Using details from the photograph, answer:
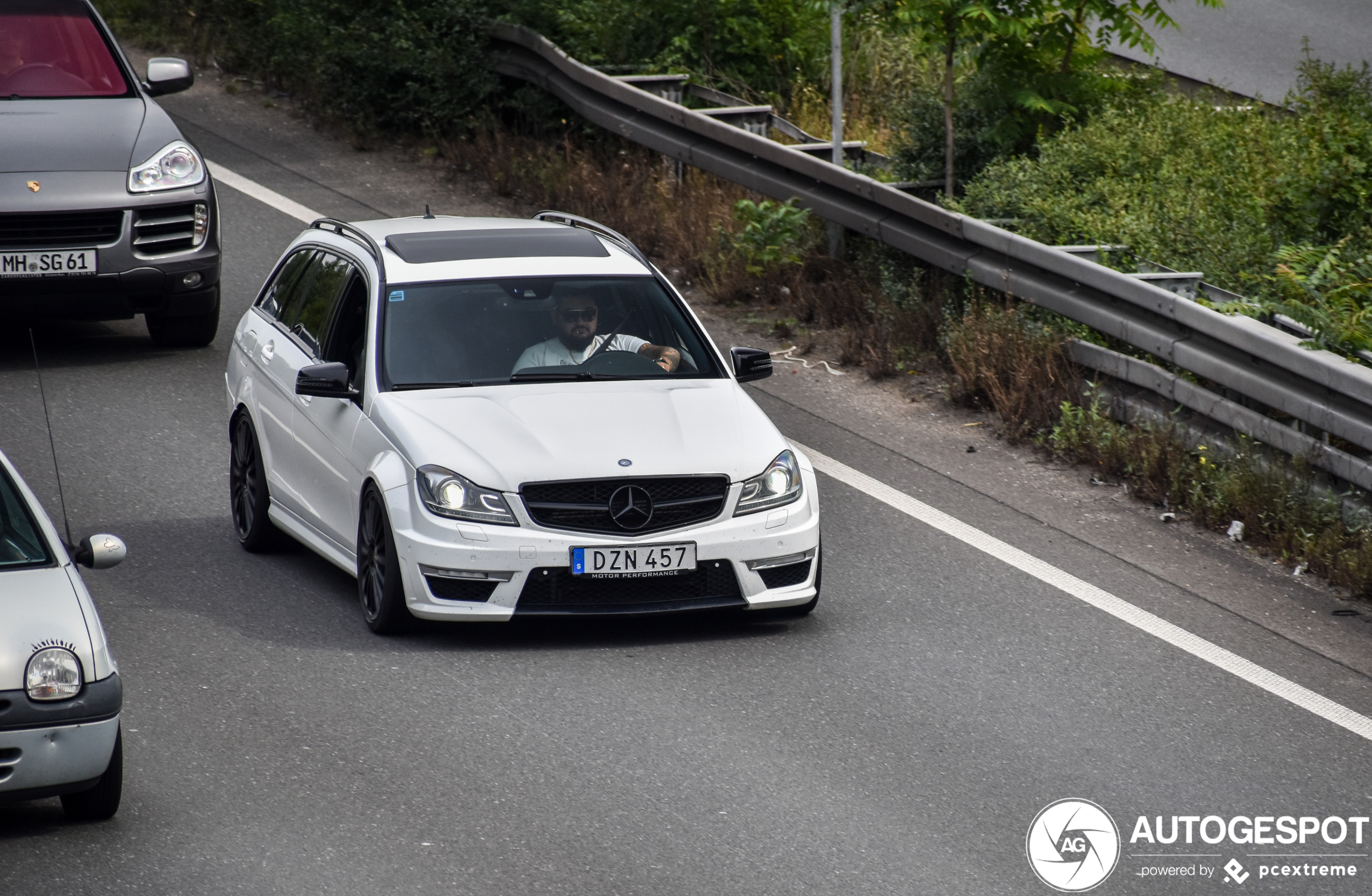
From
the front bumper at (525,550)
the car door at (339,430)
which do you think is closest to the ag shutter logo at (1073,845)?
the front bumper at (525,550)

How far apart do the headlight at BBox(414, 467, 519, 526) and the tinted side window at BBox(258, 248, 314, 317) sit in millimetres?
2462

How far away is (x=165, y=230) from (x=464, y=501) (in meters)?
5.76

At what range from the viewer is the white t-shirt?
924 cm

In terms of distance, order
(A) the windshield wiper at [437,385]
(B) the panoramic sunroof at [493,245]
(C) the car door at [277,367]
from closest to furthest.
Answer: (A) the windshield wiper at [437,385] → (B) the panoramic sunroof at [493,245] → (C) the car door at [277,367]

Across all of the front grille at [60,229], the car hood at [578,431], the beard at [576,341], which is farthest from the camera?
the front grille at [60,229]

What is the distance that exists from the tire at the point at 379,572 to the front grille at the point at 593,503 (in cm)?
62

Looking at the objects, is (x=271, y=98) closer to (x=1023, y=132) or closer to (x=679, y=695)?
(x=1023, y=132)

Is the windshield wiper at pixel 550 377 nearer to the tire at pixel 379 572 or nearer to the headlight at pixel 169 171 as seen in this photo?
the tire at pixel 379 572

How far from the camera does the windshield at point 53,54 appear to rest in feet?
45.1

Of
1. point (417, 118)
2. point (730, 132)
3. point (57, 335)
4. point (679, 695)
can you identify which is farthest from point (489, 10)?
point (679, 695)

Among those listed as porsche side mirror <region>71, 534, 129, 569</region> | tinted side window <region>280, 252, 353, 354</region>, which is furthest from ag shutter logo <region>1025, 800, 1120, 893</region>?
tinted side window <region>280, 252, 353, 354</region>

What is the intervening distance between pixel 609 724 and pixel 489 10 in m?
11.9

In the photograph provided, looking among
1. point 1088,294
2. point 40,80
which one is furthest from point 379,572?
point 40,80

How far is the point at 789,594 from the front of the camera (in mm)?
8688
